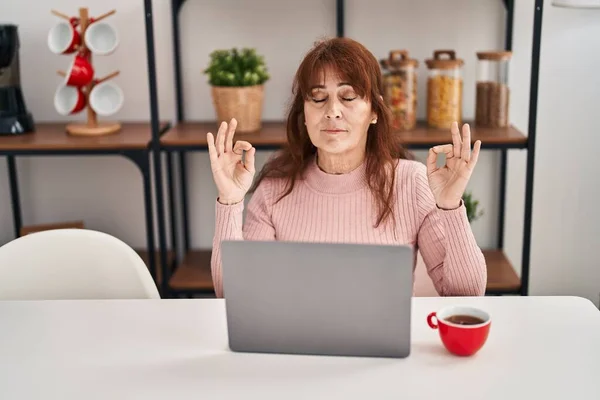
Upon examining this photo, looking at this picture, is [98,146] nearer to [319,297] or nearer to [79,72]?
[79,72]

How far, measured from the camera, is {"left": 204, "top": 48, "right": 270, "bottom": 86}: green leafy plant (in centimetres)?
251

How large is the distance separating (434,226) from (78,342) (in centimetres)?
82

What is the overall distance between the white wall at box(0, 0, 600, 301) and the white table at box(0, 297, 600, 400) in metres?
1.43

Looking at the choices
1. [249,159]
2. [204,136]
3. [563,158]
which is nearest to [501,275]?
[563,158]

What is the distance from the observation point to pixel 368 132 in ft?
6.24

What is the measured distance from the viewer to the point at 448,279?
1653 mm

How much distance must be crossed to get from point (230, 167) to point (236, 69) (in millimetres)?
925

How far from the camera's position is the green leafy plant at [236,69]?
8.24 feet

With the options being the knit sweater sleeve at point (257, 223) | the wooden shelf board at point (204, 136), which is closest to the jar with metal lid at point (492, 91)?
the wooden shelf board at point (204, 136)

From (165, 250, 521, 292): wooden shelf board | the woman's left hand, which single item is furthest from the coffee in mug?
(165, 250, 521, 292): wooden shelf board

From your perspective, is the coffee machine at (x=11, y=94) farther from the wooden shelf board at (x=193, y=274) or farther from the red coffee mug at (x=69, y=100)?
the wooden shelf board at (x=193, y=274)

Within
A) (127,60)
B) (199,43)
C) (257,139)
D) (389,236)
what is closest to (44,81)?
(127,60)

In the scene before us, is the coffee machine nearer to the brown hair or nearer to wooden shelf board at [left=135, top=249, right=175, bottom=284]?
wooden shelf board at [left=135, top=249, right=175, bottom=284]

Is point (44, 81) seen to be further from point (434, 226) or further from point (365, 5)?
point (434, 226)
